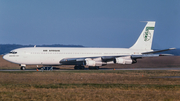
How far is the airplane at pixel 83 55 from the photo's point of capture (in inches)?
1921

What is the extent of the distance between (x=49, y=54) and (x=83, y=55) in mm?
7132

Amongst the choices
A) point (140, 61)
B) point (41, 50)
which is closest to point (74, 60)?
point (41, 50)

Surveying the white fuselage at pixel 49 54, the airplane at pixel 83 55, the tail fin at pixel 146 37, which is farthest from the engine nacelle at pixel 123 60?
the tail fin at pixel 146 37

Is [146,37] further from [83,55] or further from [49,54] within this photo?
[49,54]

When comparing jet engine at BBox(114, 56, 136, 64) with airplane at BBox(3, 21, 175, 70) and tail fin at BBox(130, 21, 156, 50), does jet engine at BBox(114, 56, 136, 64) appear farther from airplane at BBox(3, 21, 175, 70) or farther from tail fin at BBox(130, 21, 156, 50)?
tail fin at BBox(130, 21, 156, 50)

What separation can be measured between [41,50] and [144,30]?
23.0 meters

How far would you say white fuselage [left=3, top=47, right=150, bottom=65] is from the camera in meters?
48.3

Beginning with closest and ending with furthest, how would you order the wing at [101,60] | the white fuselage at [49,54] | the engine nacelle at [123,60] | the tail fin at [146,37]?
the white fuselage at [49,54] < the wing at [101,60] < the engine nacelle at [123,60] < the tail fin at [146,37]

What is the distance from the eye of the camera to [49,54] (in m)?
50.1

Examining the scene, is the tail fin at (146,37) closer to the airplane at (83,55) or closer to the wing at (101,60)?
the airplane at (83,55)

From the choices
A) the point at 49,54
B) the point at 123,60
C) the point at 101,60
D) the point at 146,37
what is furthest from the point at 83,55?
the point at 146,37

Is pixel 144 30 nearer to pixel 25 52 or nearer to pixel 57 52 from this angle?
pixel 57 52

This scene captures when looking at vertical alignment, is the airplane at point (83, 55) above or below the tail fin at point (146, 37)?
below

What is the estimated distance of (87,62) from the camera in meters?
50.7
